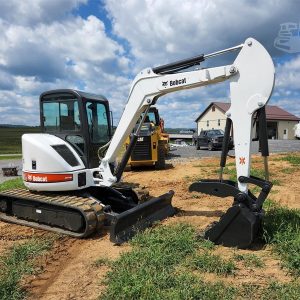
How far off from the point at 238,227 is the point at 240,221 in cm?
10

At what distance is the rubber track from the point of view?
667 cm

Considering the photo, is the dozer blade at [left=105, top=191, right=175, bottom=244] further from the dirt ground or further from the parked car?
the parked car

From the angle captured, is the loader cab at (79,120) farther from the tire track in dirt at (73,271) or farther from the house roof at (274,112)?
the house roof at (274,112)

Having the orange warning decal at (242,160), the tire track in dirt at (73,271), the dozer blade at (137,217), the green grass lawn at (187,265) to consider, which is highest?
the orange warning decal at (242,160)

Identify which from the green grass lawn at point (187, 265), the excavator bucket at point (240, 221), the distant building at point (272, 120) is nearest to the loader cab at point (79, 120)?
the green grass lawn at point (187, 265)

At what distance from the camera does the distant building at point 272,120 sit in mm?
56375

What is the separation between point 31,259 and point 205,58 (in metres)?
4.13

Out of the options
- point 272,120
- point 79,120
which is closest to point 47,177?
point 79,120

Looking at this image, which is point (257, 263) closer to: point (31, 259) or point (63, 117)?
point (31, 259)

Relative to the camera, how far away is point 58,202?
705cm

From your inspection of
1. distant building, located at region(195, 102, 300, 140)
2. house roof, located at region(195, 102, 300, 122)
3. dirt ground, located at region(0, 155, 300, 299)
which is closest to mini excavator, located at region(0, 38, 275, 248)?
dirt ground, located at region(0, 155, 300, 299)

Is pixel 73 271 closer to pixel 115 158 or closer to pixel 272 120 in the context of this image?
pixel 115 158

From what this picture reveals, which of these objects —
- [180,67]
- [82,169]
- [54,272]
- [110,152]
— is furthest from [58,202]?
[180,67]

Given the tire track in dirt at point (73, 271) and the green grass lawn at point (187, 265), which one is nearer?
the green grass lawn at point (187, 265)
